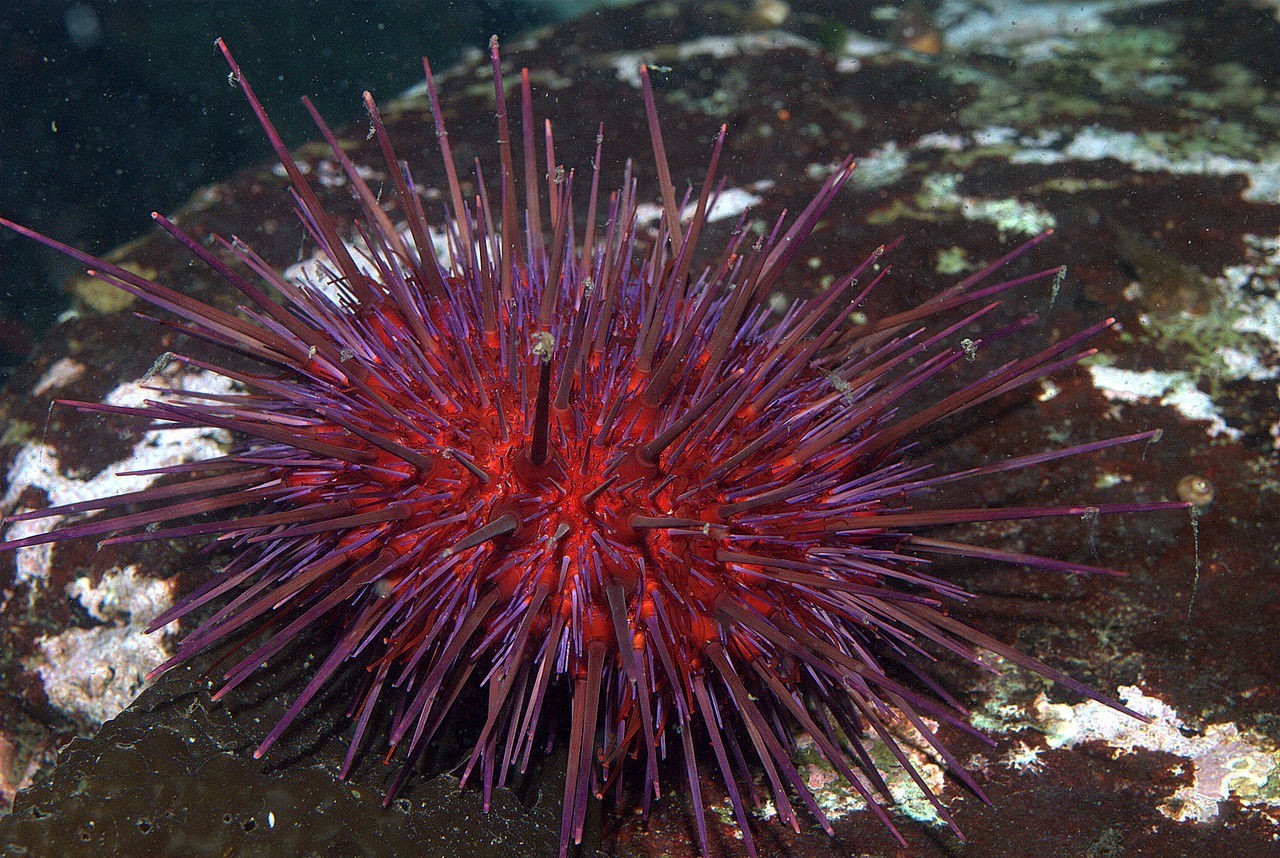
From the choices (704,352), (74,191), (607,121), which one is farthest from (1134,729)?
(74,191)

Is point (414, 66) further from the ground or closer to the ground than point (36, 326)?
further from the ground

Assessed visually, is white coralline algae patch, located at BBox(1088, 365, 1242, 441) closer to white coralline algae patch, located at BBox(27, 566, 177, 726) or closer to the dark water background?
white coralline algae patch, located at BBox(27, 566, 177, 726)

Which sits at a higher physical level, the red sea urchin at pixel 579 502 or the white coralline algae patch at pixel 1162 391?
the red sea urchin at pixel 579 502

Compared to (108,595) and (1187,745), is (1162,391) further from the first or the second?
(108,595)

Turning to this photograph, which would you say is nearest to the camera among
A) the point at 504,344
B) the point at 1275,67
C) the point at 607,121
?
the point at 504,344

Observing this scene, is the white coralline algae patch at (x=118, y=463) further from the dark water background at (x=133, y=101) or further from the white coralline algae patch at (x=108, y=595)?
the dark water background at (x=133, y=101)

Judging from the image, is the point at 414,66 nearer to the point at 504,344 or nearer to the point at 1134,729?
the point at 504,344

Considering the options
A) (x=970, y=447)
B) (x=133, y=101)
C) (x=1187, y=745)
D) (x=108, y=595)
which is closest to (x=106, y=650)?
(x=108, y=595)

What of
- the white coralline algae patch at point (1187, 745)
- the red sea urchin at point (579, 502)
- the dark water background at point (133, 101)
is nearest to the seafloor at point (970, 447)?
the white coralline algae patch at point (1187, 745)
